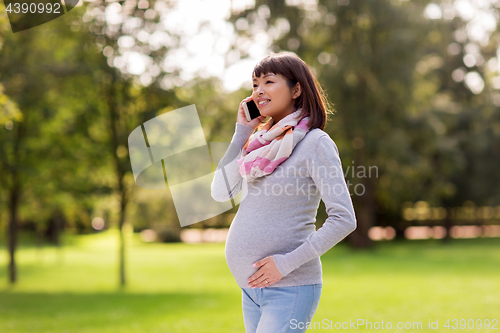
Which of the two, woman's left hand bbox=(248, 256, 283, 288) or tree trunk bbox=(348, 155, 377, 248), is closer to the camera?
woman's left hand bbox=(248, 256, 283, 288)

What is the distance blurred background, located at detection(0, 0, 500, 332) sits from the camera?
1017cm

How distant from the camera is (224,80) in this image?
14844 millimetres

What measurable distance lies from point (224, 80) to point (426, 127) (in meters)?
12.7

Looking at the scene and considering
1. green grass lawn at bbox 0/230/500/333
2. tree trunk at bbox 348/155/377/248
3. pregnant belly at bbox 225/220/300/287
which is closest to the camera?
pregnant belly at bbox 225/220/300/287

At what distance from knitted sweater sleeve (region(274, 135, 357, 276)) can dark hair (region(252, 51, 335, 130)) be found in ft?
0.48

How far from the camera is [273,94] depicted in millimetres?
1996

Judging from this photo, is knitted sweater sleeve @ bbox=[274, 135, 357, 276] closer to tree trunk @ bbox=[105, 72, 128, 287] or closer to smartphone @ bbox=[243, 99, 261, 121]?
smartphone @ bbox=[243, 99, 261, 121]

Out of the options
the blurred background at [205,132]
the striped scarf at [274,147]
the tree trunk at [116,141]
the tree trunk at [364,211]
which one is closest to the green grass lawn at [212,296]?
the blurred background at [205,132]

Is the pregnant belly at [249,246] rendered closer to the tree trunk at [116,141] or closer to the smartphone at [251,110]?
the smartphone at [251,110]

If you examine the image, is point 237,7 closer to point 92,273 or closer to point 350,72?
point 350,72

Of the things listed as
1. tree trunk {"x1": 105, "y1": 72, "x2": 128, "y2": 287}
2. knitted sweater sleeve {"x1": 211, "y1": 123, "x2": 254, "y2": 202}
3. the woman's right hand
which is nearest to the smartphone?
the woman's right hand

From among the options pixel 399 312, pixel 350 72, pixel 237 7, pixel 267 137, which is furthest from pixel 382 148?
pixel 267 137

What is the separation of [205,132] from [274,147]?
11.8 m

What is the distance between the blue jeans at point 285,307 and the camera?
185cm
